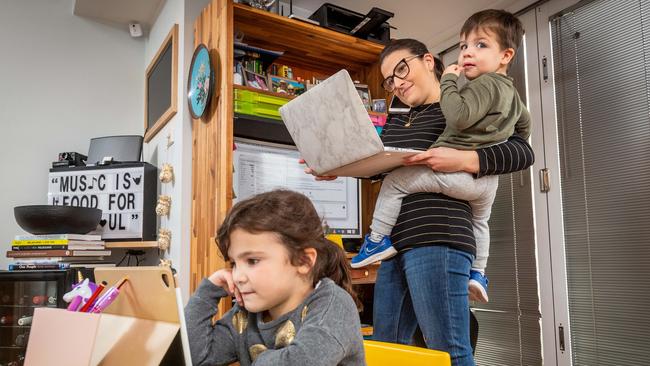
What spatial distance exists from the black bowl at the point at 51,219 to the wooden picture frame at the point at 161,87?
2.16 ft

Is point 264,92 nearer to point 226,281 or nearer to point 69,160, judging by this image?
point 69,160

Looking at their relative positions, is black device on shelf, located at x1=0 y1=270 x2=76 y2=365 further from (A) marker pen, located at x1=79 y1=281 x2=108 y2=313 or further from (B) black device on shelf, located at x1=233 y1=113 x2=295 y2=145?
(A) marker pen, located at x1=79 y1=281 x2=108 y2=313

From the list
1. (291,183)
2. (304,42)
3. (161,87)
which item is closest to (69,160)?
(161,87)

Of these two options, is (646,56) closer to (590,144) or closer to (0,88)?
(590,144)

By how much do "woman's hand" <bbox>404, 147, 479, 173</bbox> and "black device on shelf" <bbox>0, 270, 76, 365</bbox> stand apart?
61.0 inches

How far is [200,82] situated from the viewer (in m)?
2.16

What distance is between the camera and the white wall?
2.61 meters

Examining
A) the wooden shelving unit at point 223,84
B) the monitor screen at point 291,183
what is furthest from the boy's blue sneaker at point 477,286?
the monitor screen at point 291,183

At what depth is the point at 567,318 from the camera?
7.98 ft

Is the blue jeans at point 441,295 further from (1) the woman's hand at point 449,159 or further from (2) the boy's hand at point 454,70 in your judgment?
(2) the boy's hand at point 454,70

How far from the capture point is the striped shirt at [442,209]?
1118 mm

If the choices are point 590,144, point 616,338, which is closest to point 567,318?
point 616,338

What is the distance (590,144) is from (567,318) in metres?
0.87

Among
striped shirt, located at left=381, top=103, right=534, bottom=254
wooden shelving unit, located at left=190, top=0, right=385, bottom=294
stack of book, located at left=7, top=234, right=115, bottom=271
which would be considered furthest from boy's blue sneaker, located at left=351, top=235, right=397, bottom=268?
stack of book, located at left=7, top=234, right=115, bottom=271
